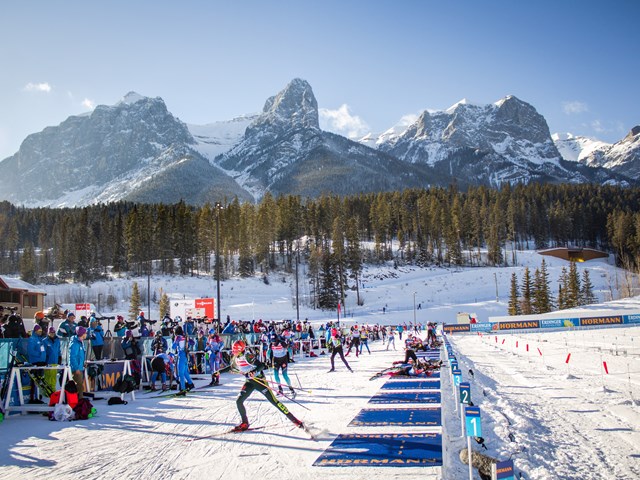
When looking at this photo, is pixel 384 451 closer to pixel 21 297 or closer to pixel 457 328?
pixel 21 297

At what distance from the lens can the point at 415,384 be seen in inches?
647

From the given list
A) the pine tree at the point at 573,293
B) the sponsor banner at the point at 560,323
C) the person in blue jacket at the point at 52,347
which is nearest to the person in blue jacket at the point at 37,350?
the person in blue jacket at the point at 52,347

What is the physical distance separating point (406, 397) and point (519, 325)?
4549 cm

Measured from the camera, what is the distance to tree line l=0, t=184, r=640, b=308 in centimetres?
8838

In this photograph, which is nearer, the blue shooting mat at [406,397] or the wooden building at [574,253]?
the blue shooting mat at [406,397]

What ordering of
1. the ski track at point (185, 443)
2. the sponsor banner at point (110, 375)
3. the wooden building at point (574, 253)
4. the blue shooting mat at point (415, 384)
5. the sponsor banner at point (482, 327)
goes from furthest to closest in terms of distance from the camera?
1. the wooden building at point (574, 253)
2. the sponsor banner at point (482, 327)
3. the sponsor banner at point (110, 375)
4. the blue shooting mat at point (415, 384)
5. the ski track at point (185, 443)

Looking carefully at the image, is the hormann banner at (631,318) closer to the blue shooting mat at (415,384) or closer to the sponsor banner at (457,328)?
the sponsor banner at (457,328)

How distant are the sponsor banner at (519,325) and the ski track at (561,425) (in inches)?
1475

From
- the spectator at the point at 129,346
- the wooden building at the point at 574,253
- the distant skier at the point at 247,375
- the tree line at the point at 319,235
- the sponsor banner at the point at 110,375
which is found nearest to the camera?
the distant skier at the point at 247,375

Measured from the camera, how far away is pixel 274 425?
34.2ft

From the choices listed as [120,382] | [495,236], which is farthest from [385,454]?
→ [495,236]

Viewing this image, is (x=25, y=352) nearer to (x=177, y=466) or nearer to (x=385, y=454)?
(x=177, y=466)

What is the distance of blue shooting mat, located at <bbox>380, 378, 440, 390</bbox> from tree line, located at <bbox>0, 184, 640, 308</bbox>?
57.8 metres

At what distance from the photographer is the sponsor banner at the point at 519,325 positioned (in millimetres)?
53031
